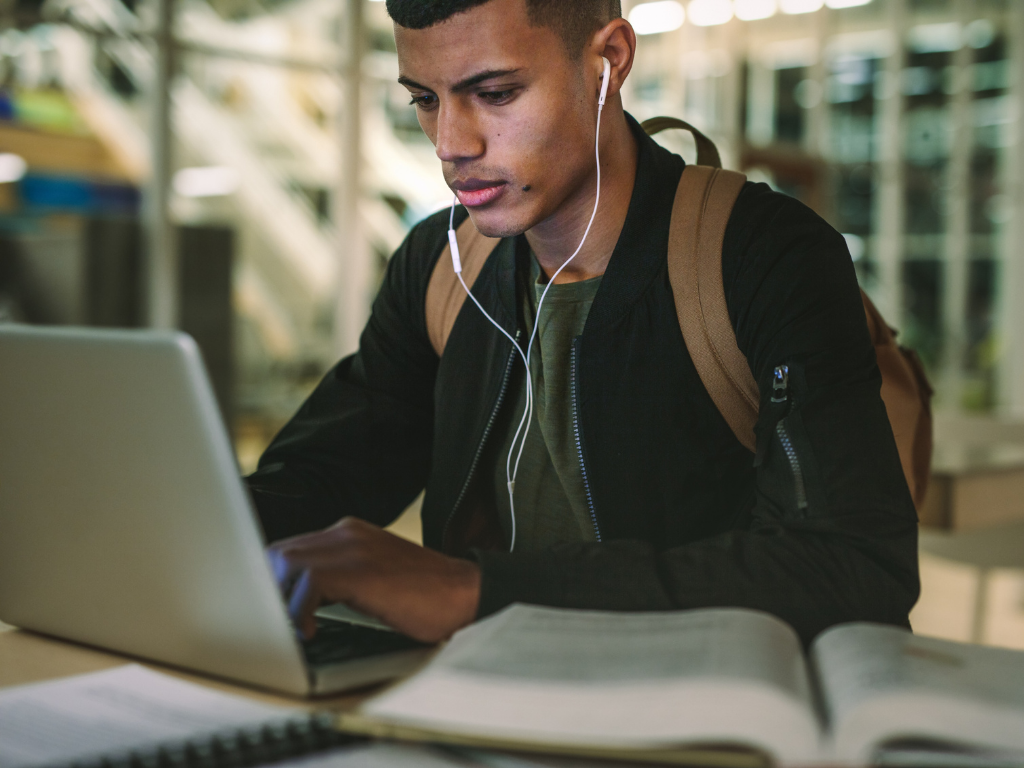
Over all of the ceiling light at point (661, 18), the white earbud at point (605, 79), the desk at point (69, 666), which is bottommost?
the desk at point (69, 666)

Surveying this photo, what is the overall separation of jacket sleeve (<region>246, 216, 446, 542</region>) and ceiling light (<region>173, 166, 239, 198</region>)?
10.3 feet

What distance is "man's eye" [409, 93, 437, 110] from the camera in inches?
48.7

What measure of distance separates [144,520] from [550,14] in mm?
785

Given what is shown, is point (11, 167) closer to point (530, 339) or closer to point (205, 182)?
point (205, 182)

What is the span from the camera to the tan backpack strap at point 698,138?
4.96ft

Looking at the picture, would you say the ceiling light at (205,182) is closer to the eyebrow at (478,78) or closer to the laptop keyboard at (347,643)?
the eyebrow at (478,78)

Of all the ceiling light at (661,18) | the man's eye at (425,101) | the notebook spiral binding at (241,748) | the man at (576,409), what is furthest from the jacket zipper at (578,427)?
the ceiling light at (661,18)

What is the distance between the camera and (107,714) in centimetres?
67

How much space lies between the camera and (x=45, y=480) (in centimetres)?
82

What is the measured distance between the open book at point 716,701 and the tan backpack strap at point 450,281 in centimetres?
83

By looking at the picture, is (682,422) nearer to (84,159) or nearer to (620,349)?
Result: (620,349)

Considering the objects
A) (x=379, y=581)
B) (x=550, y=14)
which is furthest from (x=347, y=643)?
(x=550, y=14)

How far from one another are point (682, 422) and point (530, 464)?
0.22 m

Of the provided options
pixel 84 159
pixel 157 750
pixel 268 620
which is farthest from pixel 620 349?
pixel 84 159
